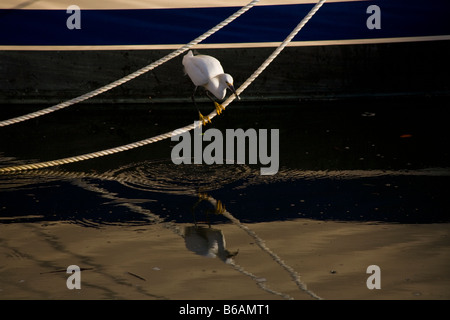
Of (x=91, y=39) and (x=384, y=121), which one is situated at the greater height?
(x=91, y=39)

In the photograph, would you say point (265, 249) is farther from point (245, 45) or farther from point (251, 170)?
point (245, 45)

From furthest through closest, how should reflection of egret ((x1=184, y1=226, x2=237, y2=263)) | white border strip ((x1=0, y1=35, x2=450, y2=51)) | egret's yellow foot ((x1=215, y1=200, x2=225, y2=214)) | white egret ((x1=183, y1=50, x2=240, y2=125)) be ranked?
white border strip ((x1=0, y1=35, x2=450, y2=51)), white egret ((x1=183, y1=50, x2=240, y2=125)), egret's yellow foot ((x1=215, y1=200, x2=225, y2=214)), reflection of egret ((x1=184, y1=226, x2=237, y2=263))

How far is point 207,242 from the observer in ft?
16.3

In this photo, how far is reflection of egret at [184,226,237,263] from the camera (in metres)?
4.76

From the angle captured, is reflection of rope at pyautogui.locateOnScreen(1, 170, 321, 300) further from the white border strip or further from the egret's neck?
the white border strip

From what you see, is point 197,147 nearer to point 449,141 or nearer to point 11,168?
point 11,168

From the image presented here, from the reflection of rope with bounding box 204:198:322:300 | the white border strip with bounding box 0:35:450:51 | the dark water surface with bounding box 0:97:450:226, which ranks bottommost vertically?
the reflection of rope with bounding box 204:198:322:300

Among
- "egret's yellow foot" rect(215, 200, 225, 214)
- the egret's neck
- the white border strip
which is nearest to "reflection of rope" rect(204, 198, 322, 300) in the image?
"egret's yellow foot" rect(215, 200, 225, 214)

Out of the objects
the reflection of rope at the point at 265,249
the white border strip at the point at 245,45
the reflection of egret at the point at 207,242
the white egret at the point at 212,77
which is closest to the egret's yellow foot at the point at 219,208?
the reflection of rope at the point at 265,249

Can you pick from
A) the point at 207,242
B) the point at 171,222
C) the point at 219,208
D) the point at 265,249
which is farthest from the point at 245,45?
the point at 265,249

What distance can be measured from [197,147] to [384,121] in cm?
193
